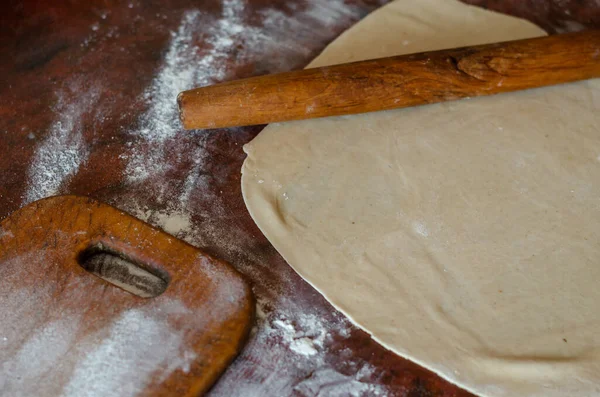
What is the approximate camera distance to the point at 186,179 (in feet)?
5.08

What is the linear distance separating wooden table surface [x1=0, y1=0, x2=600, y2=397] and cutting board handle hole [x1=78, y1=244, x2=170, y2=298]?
0.49 ft

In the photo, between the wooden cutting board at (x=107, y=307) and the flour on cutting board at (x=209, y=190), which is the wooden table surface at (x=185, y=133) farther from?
the wooden cutting board at (x=107, y=307)

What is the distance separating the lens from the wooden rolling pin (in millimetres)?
1521

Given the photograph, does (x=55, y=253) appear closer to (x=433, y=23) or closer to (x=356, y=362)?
(x=356, y=362)

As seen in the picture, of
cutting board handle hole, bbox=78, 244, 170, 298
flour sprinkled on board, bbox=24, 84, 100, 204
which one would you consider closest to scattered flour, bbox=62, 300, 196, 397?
cutting board handle hole, bbox=78, 244, 170, 298

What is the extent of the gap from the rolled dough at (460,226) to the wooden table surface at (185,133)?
0.23 ft

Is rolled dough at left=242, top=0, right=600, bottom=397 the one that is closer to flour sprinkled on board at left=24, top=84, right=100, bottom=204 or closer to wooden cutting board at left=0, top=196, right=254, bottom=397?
wooden cutting board at left=0, top=196, right=254, bottom=397

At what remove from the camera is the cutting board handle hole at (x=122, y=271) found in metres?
1.31

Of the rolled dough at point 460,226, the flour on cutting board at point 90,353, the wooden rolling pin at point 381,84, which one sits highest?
the wooden rolling pin at point 381,84

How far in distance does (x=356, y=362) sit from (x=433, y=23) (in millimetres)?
1229

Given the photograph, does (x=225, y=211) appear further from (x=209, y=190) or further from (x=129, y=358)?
(x=129, y=358)

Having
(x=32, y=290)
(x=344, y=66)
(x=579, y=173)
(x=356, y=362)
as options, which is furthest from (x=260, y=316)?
(x=579, y=173)

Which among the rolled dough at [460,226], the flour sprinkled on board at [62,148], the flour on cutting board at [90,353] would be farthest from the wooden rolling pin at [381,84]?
the flour on cutting board at [90,353]

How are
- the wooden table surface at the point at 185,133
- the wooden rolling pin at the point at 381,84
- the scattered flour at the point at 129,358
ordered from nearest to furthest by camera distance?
the scattered flour at the point at 129,358 < the wooden table surface at the point at 185,133 < the wooden rolling pin at the point at 381,84
